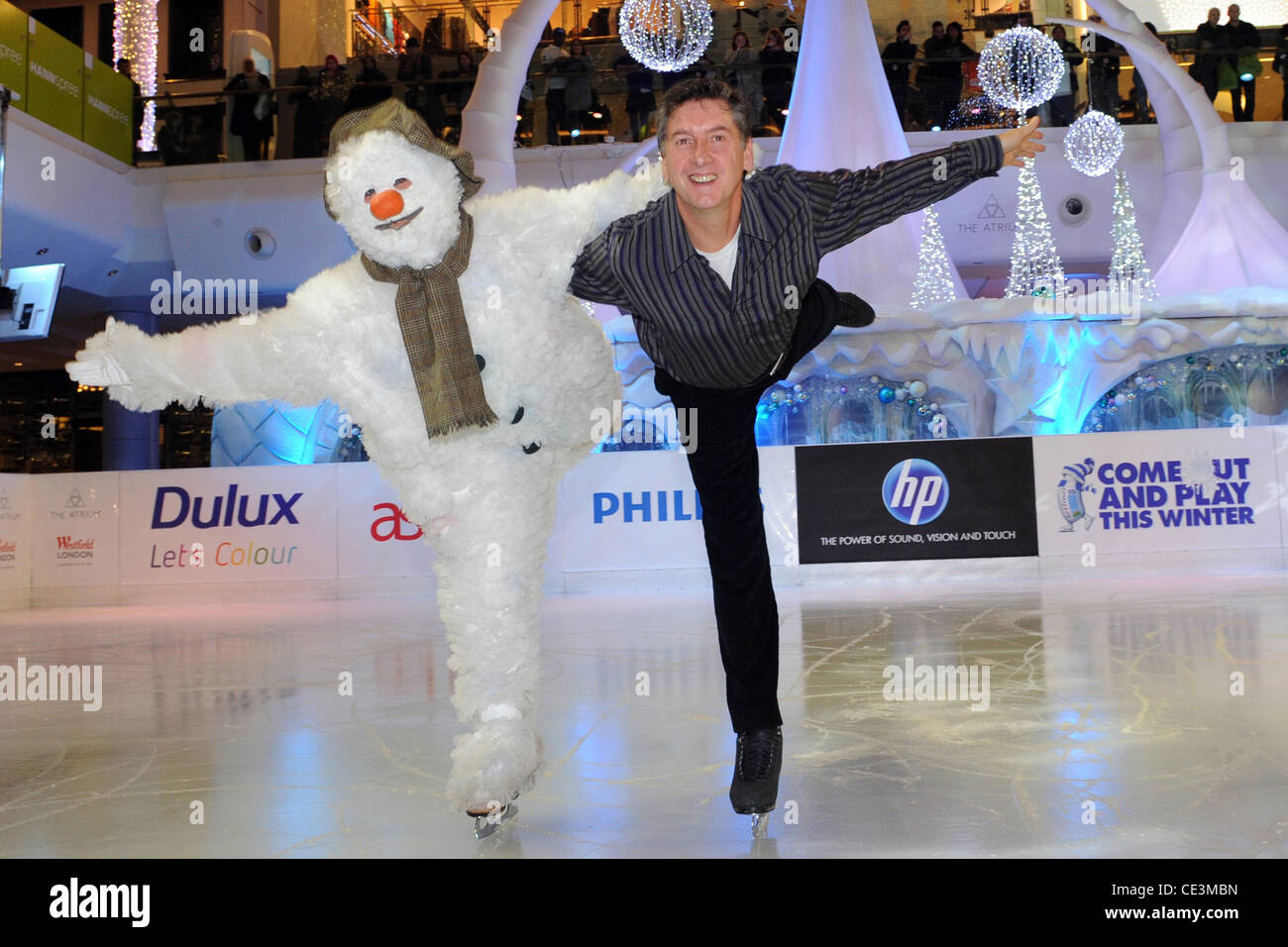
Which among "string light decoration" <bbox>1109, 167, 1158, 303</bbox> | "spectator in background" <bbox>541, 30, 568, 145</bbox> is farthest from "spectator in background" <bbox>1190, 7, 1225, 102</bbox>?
"spectator in background" <bbox>541, 30, 568, 145</bbox>

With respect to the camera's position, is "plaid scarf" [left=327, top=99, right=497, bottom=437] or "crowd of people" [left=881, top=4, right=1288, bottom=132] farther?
"crowd of people" [left=881, top=4, right=1288, bottom=132]

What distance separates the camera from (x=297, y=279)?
49.9 ft

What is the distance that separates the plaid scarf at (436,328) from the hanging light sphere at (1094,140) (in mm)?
8810

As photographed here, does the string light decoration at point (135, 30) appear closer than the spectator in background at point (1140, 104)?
Yes

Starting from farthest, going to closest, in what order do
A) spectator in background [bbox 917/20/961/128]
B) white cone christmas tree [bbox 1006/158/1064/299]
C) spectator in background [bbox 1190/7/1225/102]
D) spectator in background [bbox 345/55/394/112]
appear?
spectator in background [bbox 345/55/394/112]
spectator in background [bbox 917/20/961/128]
spectator in background [bbox 1190/7/1225/102]
white cone christmas tree [bbox 1006/158/1064/299]

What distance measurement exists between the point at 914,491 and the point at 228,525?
5.66m

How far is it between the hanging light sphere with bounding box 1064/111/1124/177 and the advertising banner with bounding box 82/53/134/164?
37.6 feet

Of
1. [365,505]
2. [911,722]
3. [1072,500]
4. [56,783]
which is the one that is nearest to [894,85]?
[1072,500]

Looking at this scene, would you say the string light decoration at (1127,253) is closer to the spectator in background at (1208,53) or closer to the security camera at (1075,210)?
the security camera at (1075,210)

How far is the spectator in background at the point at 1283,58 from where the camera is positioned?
13.9 metres

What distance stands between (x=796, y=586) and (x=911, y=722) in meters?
5.23

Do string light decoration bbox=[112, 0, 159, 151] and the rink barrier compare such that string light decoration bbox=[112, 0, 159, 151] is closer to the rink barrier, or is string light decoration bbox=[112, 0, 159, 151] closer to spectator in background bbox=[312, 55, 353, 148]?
spectator in background bbox=[312, 55, 353, 148]

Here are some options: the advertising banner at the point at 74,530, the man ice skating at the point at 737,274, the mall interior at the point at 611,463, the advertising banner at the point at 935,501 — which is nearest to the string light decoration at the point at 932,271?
the mall interior at the point at 611,463

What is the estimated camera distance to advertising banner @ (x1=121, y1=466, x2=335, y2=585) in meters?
9.16
